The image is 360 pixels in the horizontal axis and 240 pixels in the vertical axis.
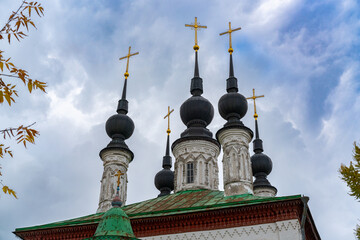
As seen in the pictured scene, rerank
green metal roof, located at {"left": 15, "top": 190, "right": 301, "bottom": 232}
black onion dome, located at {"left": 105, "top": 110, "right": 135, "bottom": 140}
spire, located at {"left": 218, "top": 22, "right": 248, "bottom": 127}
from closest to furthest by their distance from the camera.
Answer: green metal roof, located at {"left": 15, "top": 190, "right": 301, "bottom": 232} < spire, located at {"left": 218, "top": 22, "right": 248, "bottom": 127} < black onion dome, located at {"left": 105, "top": 110, "right": 135, "bottom": 140}

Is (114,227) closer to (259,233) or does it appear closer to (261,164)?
(259,233)

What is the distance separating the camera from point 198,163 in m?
21.9

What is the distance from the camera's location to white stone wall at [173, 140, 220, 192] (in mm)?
21422

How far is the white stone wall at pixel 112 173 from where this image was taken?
21.4m

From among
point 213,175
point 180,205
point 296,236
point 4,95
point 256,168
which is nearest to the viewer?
point 4,95

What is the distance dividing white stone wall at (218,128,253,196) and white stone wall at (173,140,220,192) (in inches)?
81.7

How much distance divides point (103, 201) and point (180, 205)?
6163 millimetres

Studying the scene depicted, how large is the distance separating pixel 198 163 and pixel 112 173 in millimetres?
4633

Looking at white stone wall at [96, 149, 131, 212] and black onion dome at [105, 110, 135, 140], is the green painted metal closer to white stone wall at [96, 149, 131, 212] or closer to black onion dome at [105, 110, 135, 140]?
white stone wall at [96, 149, 131, 212]

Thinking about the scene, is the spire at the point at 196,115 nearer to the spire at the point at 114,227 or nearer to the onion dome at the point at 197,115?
the onion dome at the point at 197,115

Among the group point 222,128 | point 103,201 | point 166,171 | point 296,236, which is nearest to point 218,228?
point 296,236

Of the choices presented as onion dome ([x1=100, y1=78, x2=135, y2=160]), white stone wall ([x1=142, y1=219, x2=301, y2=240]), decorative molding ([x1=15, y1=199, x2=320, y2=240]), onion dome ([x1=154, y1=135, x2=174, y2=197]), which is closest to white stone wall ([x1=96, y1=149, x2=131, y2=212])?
onion dome ([x1=100, y1=78, x2=135, y2=160])

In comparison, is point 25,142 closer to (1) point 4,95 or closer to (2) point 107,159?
(1) point 4,95

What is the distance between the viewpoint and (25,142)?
Answer: 488 centimetres
